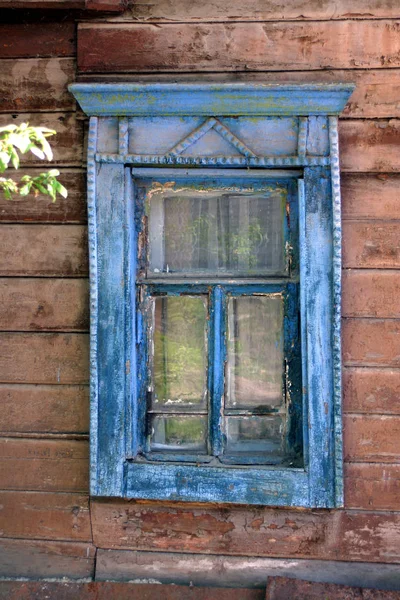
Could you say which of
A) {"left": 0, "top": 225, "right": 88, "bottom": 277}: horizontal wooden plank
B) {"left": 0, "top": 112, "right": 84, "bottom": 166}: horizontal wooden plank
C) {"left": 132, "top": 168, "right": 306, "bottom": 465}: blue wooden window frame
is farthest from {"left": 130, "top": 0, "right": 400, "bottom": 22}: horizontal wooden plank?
{"left": 0, "top": 225, "right": 88, "bottom": 277}: horizontal wooden plank

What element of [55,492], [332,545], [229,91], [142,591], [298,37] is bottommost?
[142,591]

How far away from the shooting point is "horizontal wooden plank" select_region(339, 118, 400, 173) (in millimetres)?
2389

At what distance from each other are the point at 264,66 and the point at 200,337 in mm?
1168

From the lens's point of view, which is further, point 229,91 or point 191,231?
point 191,231

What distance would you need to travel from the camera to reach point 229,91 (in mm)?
2326

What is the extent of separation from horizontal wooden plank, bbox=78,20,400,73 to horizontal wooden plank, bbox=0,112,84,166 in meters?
0.22

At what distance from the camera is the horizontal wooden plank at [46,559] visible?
2.52 m

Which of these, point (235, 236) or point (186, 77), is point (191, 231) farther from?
point (186, 77)

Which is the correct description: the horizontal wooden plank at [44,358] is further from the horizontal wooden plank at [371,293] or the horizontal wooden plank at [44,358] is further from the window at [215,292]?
the horizontal wooden plank at [371,293]

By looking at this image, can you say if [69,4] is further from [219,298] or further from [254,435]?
[254,435]

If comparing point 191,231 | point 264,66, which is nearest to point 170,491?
point 191,231

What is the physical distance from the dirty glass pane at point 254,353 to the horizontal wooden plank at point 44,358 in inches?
24.9

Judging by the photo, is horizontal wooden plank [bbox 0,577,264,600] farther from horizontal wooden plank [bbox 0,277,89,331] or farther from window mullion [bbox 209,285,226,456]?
horizontal wooden plank [bbox 0,277,89,331]

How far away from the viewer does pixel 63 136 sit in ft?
8.21
